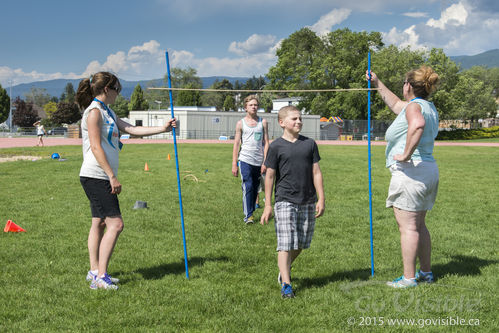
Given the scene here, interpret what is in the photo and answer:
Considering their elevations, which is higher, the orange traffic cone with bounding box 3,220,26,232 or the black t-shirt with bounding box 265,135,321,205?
the black t-shirt with bounding box 265,135,321,205

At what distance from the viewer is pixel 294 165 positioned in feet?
13.6

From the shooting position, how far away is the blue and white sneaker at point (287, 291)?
4086 mm

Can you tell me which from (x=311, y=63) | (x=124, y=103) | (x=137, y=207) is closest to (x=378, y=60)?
(x=311, y=63)

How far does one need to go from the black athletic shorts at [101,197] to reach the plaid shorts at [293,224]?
1576 mm

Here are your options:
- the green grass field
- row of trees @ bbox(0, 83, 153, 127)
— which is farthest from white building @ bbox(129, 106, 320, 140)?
the green grass field

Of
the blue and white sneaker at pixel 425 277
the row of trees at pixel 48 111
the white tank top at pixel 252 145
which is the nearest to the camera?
the blue and white sneaker at pixel 425 277

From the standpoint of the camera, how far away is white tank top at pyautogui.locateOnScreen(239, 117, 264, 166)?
7.24 metres

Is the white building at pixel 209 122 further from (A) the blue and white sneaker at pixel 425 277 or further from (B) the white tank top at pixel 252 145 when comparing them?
(A) the blue and white sneaker at pixel 425 277

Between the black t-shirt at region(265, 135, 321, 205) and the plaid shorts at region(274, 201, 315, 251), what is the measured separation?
0.23 ft

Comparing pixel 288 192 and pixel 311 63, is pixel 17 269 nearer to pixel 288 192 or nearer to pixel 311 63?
pixel 288 192

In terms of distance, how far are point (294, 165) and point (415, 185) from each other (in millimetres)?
1138

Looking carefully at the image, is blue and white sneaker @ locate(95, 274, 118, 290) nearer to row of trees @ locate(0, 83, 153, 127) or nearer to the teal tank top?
the teal tank top

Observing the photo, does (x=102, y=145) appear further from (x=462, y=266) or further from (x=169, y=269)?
(x=462, y=266)

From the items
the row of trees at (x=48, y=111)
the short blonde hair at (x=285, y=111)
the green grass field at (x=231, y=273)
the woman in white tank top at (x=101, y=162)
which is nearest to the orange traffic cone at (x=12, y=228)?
the green grass field at (x=231, y=273)
